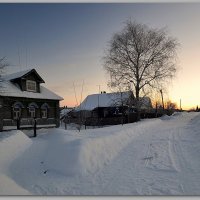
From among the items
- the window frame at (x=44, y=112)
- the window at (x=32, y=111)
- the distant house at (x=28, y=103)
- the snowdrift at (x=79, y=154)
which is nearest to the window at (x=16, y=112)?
the distant house at (x=28, y=103)

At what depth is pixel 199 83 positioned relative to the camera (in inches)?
265

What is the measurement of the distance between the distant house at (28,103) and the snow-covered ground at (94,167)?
4860 mm

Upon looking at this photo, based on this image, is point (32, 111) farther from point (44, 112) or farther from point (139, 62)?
point (139, 62)

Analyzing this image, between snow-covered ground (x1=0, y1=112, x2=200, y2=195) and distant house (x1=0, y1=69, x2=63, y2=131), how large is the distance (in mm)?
4860

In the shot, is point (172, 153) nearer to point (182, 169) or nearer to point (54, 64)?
point (182, 169)

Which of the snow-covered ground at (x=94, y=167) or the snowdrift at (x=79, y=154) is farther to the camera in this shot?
the snowdrift at (x=79, y=154)

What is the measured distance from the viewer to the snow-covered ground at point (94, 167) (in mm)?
5328

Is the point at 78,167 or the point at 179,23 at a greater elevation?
the point at 179,23

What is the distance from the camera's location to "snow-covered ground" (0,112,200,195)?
533cm

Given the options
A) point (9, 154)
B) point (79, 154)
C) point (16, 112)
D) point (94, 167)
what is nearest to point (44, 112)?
point (16, 112)

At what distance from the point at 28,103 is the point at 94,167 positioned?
887cm

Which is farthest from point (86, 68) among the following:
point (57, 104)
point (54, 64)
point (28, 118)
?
point (57, 104)

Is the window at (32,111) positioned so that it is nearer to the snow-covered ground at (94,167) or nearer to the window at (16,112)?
the window at (16,112)

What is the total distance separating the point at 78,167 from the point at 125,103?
36.0 feet
